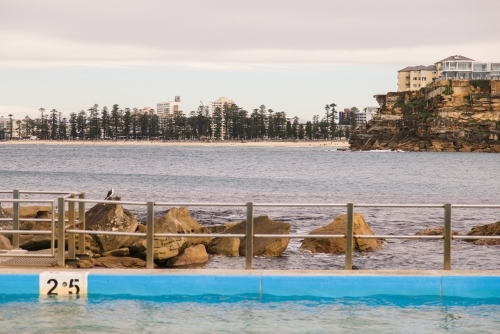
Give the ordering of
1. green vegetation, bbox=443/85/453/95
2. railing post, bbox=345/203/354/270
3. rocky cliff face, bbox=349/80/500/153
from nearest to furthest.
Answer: railing post, bbox=345/203/354/270 < rocky cliff face, bbox=349/80/500/153 < green vegetation, bbox=443/85/453/95

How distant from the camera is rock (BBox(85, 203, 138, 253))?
57.5ft

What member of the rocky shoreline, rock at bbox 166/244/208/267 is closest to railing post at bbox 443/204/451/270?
the rocky shoreline

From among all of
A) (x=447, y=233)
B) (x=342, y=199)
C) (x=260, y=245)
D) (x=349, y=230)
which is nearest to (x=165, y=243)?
(x=260, y=245)

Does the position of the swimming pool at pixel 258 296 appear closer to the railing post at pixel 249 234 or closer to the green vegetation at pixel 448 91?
the railing post at pixel 249 234

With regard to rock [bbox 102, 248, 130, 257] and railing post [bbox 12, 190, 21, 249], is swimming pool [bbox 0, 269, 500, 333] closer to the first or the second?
railing post [bbox 12, 190, 21, 249]

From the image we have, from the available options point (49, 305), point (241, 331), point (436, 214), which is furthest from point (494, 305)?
point (436, 214)

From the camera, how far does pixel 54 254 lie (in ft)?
41.0

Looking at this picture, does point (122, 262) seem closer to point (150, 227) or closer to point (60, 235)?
point (60, 235)

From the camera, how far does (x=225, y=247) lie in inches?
814

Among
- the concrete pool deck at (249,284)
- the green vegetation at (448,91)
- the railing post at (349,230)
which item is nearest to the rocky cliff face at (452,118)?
the green vegetation at (448,91)

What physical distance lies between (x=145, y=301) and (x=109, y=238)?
6286mm

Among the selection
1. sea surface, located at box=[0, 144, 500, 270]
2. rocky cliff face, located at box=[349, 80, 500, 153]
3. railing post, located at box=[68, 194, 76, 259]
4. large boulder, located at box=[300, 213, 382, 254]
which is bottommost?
sea surface, located at box=[0, 144, 500, 270]

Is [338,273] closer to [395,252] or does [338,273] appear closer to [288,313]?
[288,313]

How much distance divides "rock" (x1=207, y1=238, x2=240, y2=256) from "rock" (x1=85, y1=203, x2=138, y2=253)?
9.82 ft
